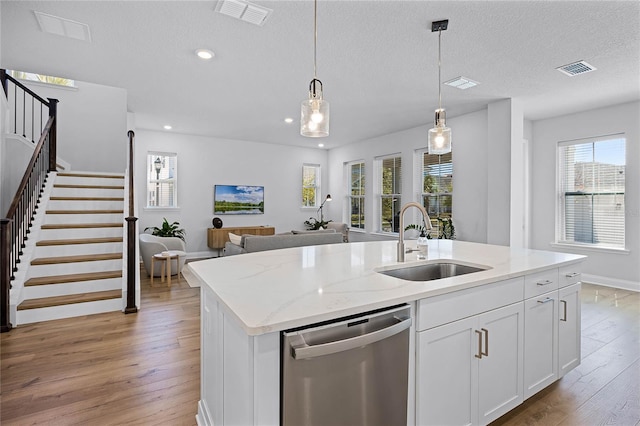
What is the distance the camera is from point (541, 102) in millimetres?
4738

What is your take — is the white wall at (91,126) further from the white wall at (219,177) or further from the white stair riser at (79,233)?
the white stair riser at (79,233)

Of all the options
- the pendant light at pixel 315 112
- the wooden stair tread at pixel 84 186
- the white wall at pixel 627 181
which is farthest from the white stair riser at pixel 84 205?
the white wall at pixel 627 181

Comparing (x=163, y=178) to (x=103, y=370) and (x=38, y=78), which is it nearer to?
(x=38, y=78)

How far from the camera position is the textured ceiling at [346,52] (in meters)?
2.53

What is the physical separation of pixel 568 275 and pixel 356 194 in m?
6.13

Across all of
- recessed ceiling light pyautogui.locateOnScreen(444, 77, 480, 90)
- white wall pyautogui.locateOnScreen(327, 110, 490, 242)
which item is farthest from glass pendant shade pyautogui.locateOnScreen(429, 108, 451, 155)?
white wall pyautogui.locateOnScreen(327, 110, 490, 242)

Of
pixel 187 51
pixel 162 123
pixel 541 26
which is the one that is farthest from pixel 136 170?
pixel 541 26

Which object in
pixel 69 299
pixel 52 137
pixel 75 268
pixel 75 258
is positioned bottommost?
pixel 69 299

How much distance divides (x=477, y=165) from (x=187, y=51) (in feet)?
14.6

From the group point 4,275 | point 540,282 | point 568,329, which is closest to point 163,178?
point 4,275

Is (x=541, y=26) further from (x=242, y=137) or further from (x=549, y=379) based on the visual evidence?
(x=242, y=137)

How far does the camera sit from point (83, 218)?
4.46m

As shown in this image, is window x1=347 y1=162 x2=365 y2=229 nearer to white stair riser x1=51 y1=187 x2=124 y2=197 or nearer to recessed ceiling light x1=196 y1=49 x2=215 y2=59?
white stair riser x1=51 y1=187 x2=124 y2=197

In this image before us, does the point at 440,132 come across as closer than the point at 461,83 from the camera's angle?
Yes
